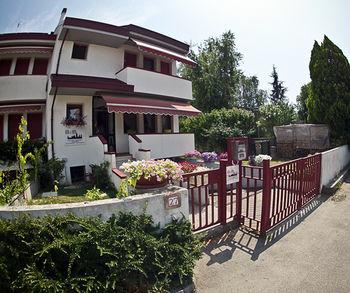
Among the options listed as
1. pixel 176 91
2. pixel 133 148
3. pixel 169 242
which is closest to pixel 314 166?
pixel 169 242

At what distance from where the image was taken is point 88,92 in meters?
14.1

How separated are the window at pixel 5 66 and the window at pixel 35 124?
2775 millimetres

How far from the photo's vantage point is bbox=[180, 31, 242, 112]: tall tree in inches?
1420

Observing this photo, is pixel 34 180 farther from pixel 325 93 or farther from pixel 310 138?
pixel 325 93

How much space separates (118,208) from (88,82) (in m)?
9.88

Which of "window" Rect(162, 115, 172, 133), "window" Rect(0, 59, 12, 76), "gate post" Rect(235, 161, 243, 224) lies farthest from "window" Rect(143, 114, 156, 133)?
"gate post" Rect(235, 161, 243, 224)

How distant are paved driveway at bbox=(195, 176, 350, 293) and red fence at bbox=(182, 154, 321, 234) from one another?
0.42m

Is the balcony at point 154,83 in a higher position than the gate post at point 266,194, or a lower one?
higher

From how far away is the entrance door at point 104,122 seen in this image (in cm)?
1567

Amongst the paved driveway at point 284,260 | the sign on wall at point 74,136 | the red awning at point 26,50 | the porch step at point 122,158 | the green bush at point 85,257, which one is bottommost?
the paved driveway at point 284,260

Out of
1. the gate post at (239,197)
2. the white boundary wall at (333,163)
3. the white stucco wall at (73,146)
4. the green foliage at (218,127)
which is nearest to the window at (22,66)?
the white stucco wall at (73,146)

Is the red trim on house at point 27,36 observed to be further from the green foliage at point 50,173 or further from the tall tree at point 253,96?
the tall tree at point 253,96

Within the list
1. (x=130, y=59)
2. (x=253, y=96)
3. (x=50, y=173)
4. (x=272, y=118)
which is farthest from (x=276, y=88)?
(x=50, y=173)

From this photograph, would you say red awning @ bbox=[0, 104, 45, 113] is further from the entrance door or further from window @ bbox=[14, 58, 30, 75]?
the entrance door
